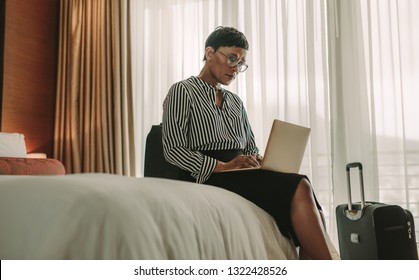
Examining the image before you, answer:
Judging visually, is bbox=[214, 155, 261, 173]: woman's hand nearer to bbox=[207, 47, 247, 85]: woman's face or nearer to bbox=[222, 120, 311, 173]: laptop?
bbox=[222, 120, 311, 173]: laptop

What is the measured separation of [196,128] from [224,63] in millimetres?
327

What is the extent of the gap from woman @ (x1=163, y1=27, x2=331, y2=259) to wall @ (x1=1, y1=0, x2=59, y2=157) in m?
1.86

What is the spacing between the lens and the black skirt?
1230 mm

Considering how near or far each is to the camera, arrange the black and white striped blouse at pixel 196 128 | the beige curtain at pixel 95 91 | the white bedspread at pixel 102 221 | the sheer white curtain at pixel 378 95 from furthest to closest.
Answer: the beige curtain at pixel 95 91
the sheer white curtain at pixel 378 95
the black and white striped blouse at pixel 196 128
the white bedspread at pixel 102 221

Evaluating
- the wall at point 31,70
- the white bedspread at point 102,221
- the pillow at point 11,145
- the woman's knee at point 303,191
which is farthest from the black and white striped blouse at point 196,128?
the wall at point 31,70

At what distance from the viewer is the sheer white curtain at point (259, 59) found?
8.68 ft

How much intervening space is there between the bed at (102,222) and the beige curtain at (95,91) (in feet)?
7.57

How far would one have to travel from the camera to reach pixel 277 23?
2770 mm

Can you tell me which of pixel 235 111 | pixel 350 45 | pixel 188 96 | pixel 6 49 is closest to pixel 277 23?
pixel 350 45

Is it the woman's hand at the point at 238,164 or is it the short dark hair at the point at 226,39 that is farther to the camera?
the short dark hair at the point at 226,39

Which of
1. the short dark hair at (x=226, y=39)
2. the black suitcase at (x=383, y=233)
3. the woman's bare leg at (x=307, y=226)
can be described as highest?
the short dark hair at (x=226, y=39)

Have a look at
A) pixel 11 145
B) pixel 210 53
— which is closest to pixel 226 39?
pixel 210 53

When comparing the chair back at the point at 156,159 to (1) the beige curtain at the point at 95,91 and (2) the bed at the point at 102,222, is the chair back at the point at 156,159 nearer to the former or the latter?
(2) the bed at the point at 102,222

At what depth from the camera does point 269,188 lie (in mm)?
1256
